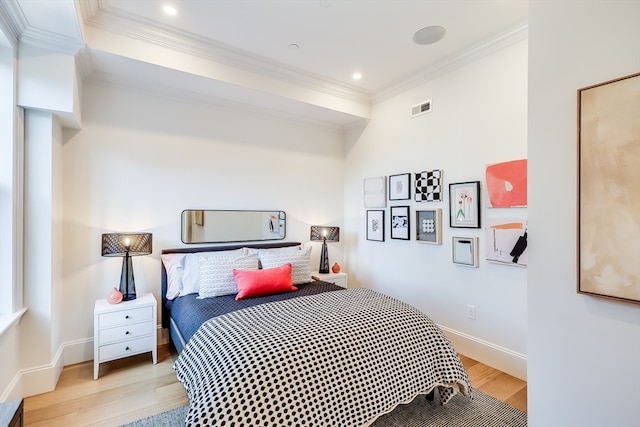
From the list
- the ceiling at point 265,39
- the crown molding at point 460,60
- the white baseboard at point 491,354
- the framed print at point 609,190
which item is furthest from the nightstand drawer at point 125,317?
the crown molding at point 460,60

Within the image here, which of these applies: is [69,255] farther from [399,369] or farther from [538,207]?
[538,207]

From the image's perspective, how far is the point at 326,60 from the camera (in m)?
3.06

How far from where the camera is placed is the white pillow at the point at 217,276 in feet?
8.84

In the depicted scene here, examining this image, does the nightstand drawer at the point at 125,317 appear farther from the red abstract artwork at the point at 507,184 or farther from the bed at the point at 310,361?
the red abstract artwork at the point at 507,184

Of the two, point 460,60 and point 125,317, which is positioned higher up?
point 460,60

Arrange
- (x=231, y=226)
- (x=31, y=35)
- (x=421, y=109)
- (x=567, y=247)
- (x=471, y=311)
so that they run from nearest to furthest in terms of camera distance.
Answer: (x=567, y=247), (x=31, y=35), (x=471, y=311), (x=421, y=109), (x=231, y=226)

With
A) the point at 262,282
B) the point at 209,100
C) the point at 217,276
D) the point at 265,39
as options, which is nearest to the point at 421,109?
the point at 265,39

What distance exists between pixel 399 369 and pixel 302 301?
816mm

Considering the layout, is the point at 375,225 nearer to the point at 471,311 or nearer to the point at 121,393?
the point at 471,311

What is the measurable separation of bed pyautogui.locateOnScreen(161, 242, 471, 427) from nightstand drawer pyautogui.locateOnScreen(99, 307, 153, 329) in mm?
375

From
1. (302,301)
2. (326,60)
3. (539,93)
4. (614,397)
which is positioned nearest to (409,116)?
(326,60)

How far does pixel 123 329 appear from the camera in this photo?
2.56 m

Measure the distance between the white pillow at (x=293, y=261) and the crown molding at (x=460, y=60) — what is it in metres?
2.21

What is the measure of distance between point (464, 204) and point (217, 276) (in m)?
2.42
